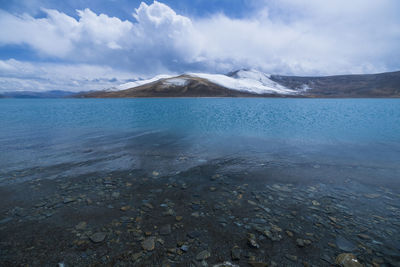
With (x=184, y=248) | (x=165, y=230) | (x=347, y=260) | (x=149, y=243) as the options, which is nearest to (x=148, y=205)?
(x=165, y=230)

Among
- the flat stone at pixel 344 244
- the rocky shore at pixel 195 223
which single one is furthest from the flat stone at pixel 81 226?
the flat stone at pixel 344 244

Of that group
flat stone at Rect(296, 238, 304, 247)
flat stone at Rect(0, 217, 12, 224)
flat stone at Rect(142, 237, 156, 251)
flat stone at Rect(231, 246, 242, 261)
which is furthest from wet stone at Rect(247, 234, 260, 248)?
flat stone at Rect(0, 217, 12, 224)

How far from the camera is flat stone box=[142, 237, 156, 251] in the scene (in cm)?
550

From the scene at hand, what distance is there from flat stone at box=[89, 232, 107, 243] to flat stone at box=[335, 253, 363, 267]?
6432 mm

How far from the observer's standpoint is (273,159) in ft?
44.4

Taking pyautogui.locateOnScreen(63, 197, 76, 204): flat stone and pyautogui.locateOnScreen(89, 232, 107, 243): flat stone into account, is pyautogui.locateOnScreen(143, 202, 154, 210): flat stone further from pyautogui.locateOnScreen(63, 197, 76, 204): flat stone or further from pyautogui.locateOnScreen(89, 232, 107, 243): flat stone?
pyautogui.locateOnScreen(63, 197, 76, 204): flat stone

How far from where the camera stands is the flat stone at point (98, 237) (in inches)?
225

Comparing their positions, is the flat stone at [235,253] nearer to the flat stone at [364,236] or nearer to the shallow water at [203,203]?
the shallow water at [203,203]

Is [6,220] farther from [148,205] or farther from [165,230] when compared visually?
[165,230]

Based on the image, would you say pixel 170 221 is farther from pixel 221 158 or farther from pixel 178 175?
pixel 221 158

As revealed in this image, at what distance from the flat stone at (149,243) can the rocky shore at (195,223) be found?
30 millimetres

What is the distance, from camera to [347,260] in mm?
5199

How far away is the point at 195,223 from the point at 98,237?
2.94m

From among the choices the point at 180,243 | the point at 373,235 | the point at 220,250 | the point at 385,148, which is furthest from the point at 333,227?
the point at 385,148
